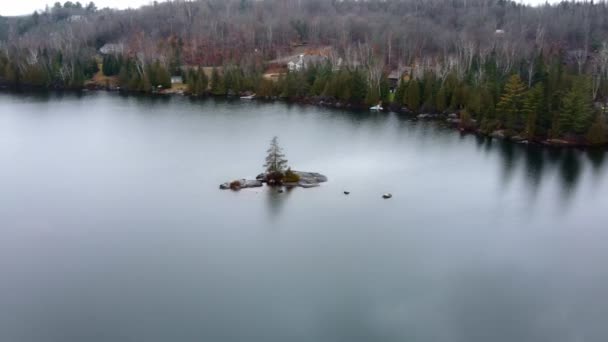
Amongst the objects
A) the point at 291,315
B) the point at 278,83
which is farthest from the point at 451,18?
the point at 291,315

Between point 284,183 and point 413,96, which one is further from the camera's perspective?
point 413,96

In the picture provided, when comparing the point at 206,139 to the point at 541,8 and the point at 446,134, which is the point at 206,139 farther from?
the point at 541,8

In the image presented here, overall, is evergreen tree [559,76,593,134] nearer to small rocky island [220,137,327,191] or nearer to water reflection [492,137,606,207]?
water reflection [492,137,606,207]

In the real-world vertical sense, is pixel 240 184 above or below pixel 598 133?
below

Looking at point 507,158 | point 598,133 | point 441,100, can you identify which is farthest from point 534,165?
point 441,100

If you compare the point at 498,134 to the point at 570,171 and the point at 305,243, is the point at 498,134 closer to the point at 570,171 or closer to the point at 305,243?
the point at 570,171

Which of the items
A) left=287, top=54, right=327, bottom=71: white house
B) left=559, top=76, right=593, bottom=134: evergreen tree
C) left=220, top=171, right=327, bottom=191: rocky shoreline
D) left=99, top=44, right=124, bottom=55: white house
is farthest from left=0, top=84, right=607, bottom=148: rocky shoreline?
left=99, top=44, right=124, bottom=55: white house
